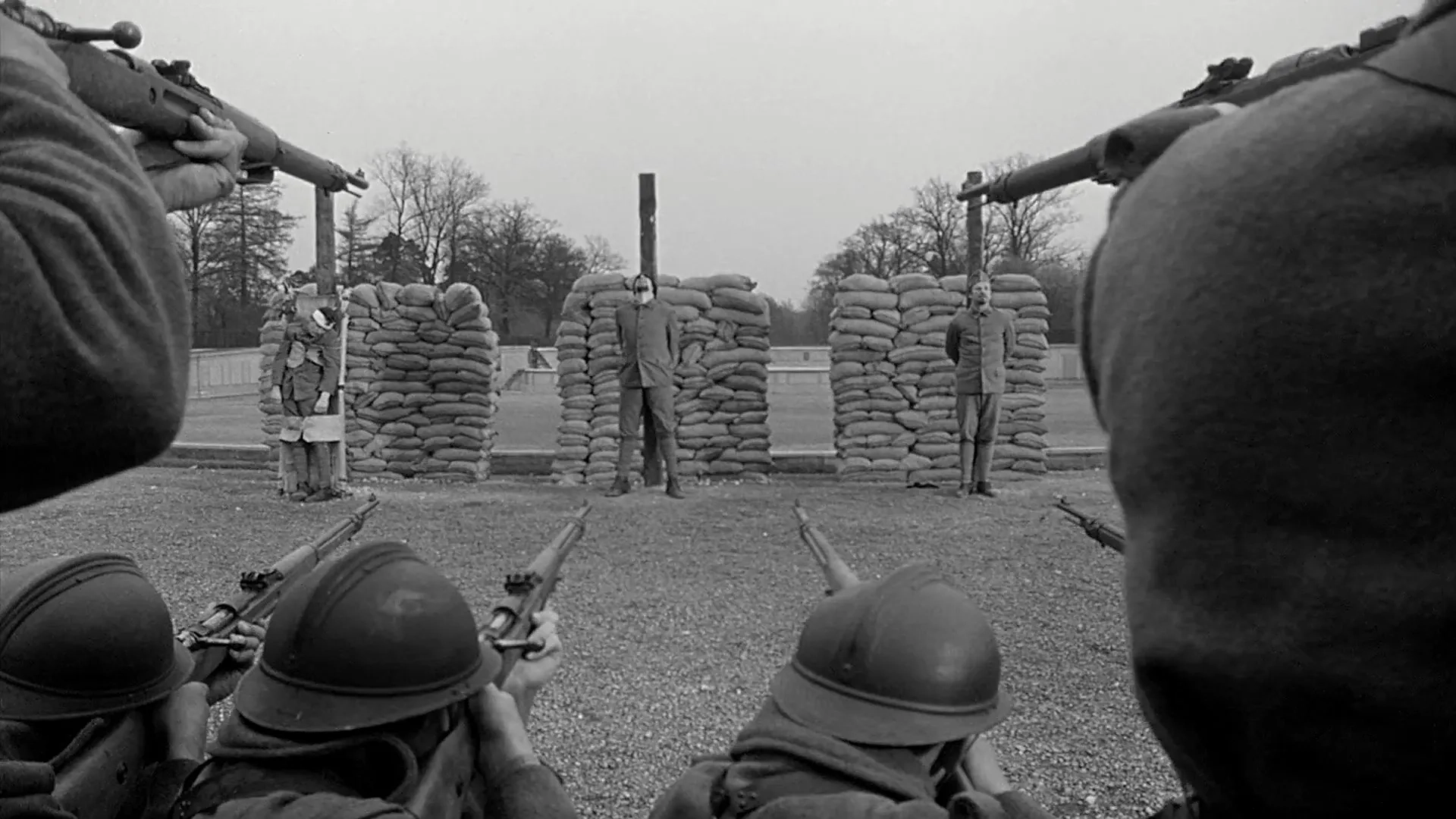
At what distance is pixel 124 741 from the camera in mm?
1762

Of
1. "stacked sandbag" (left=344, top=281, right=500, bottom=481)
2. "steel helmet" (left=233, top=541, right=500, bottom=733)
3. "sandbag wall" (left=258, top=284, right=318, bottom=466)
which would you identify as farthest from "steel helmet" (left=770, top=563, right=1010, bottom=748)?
"sandbag wall" (left=258, top=284, right=318, bottom=466)

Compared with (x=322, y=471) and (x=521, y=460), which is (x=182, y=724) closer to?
(x=322, y=471)

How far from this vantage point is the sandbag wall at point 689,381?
904 cm

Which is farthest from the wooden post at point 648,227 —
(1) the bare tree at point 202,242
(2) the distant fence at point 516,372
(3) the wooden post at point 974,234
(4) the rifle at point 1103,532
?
(1) the bare tree at point 202,242

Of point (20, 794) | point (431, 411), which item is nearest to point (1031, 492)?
point (431, 411)

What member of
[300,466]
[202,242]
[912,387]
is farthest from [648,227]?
[202,242]

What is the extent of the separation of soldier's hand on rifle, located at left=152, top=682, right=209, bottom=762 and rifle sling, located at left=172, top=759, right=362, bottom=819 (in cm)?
44

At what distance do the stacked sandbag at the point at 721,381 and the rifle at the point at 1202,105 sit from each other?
14.3 ft

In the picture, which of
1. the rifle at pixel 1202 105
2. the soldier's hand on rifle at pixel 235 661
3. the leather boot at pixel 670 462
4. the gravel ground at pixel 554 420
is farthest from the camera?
the gravel ground at pixel 554 420

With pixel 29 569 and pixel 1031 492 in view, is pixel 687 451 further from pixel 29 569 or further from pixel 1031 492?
pixel 29 569

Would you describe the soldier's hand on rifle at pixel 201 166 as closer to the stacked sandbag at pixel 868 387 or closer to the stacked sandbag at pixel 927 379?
the stacked sandbag at pixel 868 387

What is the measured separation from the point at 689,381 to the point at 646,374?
4.10 feet

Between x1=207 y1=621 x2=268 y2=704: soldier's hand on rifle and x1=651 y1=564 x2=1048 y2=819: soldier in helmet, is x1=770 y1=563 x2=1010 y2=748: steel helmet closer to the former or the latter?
x1=651 y1=564 x2=1048 y2=819: soldier in helmet

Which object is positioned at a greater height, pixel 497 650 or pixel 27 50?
pixel 27 50
